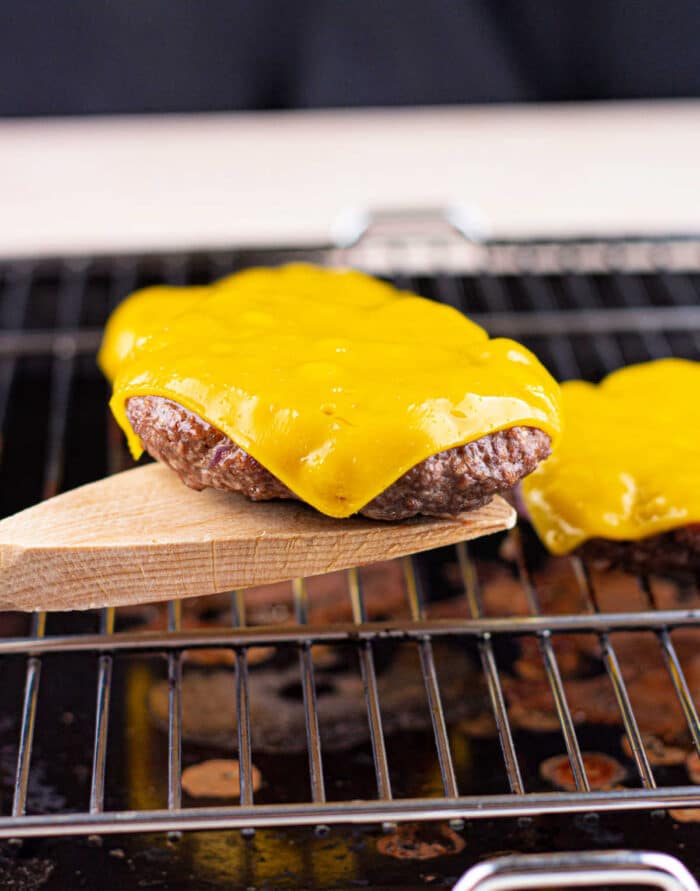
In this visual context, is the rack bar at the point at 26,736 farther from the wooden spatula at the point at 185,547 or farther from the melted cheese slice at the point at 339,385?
the melted cheese slice at the point at 339,385

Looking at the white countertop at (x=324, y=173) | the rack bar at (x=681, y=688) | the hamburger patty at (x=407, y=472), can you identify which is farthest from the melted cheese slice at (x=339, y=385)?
the white countertop at (x=324, y=173)

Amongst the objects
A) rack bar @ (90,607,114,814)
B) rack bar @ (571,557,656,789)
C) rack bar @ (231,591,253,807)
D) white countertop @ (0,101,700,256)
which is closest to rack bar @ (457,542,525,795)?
rack bar @ (571,557,656,789)

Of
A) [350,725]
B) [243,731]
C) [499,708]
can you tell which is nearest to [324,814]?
[243,731]

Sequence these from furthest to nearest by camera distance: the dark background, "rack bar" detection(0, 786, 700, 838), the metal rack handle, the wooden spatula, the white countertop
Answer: the dark background < the white countertop < the wooden spatula < "rack bar" detection(0, 786, 700, 838) < the metal rack handle

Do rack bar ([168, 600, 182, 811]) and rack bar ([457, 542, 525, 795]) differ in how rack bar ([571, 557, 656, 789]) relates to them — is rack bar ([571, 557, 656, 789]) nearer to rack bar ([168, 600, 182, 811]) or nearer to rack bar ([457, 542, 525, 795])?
rack bar ([457, 542, 525, 795])

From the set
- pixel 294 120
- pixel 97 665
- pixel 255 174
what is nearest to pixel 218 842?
pixel 97 665

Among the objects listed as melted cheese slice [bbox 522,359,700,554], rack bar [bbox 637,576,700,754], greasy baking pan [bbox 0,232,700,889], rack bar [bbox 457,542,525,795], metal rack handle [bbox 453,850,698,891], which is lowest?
greasy baking pan [bbox 0,232,700,889]

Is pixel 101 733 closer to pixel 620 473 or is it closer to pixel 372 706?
pixel 372 706
